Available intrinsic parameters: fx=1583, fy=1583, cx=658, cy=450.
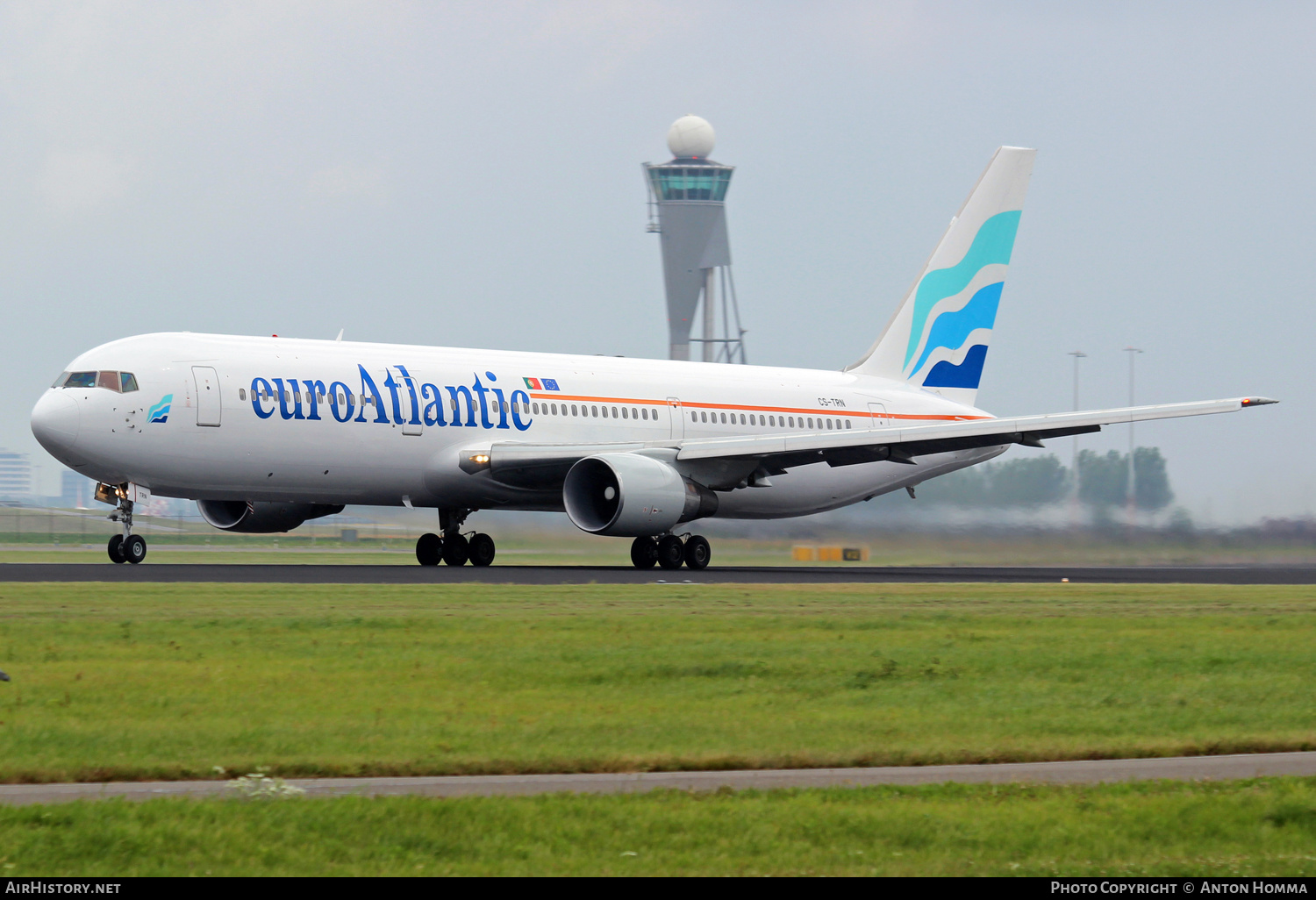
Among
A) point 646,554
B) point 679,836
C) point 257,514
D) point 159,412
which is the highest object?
point 159,412

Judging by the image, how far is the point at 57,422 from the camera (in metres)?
27.2

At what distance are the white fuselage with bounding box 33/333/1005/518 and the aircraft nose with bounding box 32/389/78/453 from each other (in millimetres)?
30

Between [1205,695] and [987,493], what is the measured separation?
26.6 metres

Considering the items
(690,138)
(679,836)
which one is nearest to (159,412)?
(679,836)

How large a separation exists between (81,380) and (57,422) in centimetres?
91

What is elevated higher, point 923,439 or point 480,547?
point 923,439

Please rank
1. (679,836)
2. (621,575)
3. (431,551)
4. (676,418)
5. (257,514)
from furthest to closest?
(676,418)
(431,551)
(257,514)
(621,575)
(679,836)

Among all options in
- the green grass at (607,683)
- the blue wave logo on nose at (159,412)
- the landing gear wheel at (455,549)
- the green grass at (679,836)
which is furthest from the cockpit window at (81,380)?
the green grass at (679,836)

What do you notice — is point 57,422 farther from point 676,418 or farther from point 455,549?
point 676,418

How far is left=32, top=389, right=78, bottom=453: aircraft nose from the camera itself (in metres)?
27.1

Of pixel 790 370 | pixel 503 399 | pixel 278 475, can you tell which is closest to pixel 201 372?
pixel 278 475

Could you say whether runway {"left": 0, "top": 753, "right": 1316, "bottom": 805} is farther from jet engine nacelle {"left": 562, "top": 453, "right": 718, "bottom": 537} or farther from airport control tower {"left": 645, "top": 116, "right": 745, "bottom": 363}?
airport control tower {"left": 645, "top": 116, "right": 745, "bottom": 363}

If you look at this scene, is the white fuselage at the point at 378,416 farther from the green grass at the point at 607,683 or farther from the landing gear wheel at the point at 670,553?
the green grass at the point at 607,683

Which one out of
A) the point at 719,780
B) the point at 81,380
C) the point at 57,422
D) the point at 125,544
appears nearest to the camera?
the point at 719,780
